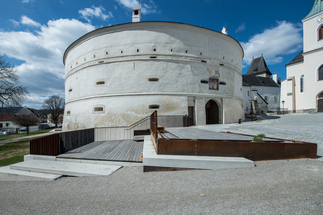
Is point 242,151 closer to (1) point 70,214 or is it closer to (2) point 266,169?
(2) point 266,169

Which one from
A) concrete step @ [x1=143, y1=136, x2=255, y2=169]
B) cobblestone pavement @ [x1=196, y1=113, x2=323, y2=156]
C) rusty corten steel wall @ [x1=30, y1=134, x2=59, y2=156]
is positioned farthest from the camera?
cobblestone pavement @ [x1=196, y1=113, x2=323, y2=156]

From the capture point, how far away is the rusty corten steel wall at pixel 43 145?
229 inches

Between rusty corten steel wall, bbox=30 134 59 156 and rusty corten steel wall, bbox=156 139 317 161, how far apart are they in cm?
417

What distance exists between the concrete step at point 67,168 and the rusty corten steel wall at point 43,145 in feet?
1.88

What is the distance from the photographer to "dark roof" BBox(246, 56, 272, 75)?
133 ft

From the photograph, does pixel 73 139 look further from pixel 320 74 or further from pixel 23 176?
pixel 320 74

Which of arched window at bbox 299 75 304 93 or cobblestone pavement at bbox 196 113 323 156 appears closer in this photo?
cobblestone pavement at bbox 196 113 323 156

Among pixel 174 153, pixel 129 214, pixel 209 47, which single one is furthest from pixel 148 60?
pixel 129 214

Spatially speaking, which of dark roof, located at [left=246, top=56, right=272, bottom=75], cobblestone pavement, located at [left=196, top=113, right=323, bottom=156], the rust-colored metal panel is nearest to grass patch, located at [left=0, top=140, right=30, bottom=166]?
the rust-colored metal panel

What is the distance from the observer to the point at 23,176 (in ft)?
15.0

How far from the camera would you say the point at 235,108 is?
57.9 feet

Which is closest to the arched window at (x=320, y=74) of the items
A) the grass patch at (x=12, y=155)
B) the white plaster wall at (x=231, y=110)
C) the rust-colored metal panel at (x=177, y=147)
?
the white plaster wall at (x=231, y=110)

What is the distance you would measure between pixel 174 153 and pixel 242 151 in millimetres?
1920

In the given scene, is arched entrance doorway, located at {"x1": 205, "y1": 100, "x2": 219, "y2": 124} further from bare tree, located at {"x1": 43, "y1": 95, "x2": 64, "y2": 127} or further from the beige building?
bare tree, located at {"x1": 43, "y1": 95, "x2": 64, "y2": 127}
